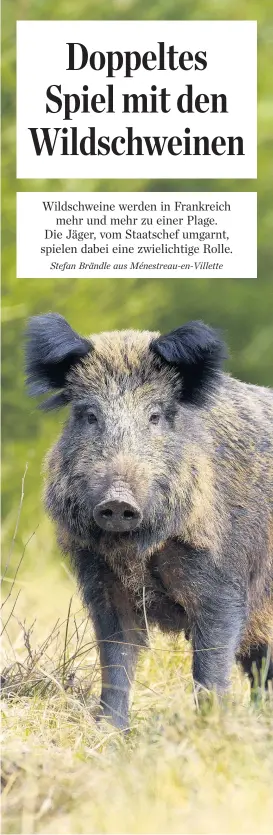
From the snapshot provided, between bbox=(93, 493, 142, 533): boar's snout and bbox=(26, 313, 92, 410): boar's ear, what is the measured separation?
1023 mm

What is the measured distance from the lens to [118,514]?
646 centimetres

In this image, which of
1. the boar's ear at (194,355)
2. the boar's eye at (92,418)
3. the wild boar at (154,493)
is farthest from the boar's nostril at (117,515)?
the boar's ear at (194,355)

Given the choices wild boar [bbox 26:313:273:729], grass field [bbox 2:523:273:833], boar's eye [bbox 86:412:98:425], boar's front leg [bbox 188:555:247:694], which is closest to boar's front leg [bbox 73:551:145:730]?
wild boar [bbox 26:313:273:729]

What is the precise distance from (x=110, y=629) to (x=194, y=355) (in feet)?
4.97

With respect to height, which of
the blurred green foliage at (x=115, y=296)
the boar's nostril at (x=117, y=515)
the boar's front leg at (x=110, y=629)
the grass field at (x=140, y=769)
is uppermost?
the blurred green foliage at (x=115, y=296)

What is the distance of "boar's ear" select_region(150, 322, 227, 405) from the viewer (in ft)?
23.4

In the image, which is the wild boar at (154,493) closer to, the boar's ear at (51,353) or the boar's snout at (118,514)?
the boar's ear at (51,353)

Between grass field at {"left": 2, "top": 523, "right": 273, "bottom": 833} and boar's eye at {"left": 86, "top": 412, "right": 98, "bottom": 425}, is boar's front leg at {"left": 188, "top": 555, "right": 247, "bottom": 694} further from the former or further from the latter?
boar's eye at {"left": 86, "top": 412, "right": 98, "bottom": 425}

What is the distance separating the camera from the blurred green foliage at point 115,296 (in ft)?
37.3

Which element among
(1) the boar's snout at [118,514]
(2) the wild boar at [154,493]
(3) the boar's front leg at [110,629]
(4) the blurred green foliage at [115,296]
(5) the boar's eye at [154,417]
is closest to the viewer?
(1) the boar's snout at [118,514]

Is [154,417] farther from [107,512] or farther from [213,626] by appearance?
[213,626]

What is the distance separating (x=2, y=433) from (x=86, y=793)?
974 centimetres

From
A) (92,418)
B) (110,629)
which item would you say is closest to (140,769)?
(110,629)

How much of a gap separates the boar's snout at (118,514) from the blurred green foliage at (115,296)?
12.7 ft
